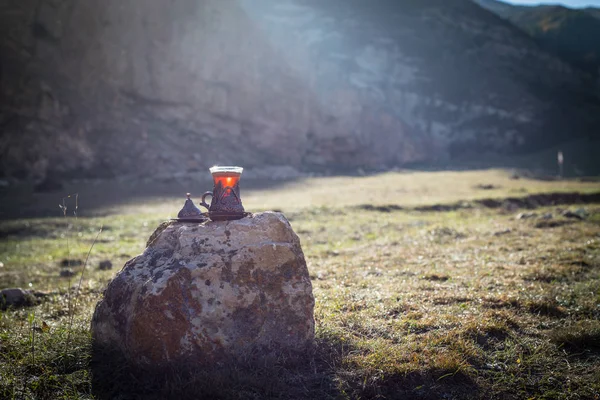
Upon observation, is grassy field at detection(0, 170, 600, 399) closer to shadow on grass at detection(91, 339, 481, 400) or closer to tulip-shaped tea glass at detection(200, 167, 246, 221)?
shadow on grass at detection(91, 339, 481, 400)

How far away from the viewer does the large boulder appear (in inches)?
135

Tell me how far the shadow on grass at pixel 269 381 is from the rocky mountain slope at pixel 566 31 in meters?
71.1

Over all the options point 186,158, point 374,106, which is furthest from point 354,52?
point 186,158

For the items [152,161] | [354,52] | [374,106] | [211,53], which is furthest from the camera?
[354,52]

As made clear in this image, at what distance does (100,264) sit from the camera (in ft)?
27.1

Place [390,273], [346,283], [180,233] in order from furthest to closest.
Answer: [390,273] → [346,283] → [180,233]

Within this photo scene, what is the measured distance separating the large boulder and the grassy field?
21 cm

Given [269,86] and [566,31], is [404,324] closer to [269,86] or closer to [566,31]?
[269,86]

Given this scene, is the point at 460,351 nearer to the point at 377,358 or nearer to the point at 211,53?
the point at 377,358

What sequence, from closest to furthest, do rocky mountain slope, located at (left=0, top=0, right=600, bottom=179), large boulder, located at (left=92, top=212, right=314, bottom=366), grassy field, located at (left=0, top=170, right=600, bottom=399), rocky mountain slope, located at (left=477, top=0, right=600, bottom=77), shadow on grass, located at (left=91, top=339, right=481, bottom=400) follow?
shadow on grass, located at (left=91, top=339, right=481, bottom=400), grassy field, located at (left=0, top=170, right=600, bottom=399), large boulder, located at (left=92, top=212, right=314, bottom=366), rocky mountain slope, located at (left=0, top=0, right=600, bottom=179), rocky mountain slope, located at (left=477, top=0, right=600, bottom=77)

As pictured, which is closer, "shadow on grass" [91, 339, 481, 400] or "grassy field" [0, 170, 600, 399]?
"shadow on grass" [91, 339, 481, 400]

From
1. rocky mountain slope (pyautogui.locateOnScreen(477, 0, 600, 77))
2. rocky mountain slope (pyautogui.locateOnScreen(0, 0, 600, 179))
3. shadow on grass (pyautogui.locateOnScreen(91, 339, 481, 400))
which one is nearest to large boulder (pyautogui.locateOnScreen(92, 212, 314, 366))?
shadow on grass (pyautogui.locateOnScreen(91, 339, 481, 400))

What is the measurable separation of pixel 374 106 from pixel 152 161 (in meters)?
26.4

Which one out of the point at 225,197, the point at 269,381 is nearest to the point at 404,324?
the point at 269,381
